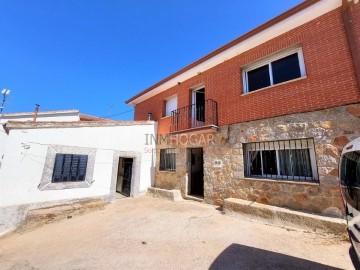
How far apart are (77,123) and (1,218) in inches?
150

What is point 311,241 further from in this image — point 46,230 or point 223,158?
point 46,230

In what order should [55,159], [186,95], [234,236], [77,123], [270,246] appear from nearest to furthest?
1. [270,246]
2. [234,236]
3. [55,159]
4. [77,123]
5. [186,95]

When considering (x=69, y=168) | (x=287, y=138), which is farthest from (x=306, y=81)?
(x=69, y=168)

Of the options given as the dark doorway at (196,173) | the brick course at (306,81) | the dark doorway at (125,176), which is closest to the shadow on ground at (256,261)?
the brick course at (306,81)

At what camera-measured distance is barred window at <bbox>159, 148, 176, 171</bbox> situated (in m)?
9.38

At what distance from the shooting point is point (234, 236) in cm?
433

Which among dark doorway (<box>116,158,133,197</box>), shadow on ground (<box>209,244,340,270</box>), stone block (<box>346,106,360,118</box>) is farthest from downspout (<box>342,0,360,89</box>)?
dark doorway (<box>116,158,133,197</box>)

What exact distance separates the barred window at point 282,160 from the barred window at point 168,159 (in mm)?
3974

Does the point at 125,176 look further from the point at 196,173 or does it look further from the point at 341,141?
the point at 341,141

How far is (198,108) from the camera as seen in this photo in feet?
30.3

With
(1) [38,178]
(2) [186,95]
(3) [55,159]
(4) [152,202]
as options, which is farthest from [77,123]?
(2) [186,95]

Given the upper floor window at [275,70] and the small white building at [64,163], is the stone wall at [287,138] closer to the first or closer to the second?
the upper floor window at [275,70]

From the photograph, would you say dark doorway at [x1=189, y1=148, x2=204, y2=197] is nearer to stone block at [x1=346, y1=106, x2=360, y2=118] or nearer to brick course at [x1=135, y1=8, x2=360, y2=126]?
brick course at [x1=135, y1=8, x2=360, y2=126]

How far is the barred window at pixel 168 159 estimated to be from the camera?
9.38 metres
